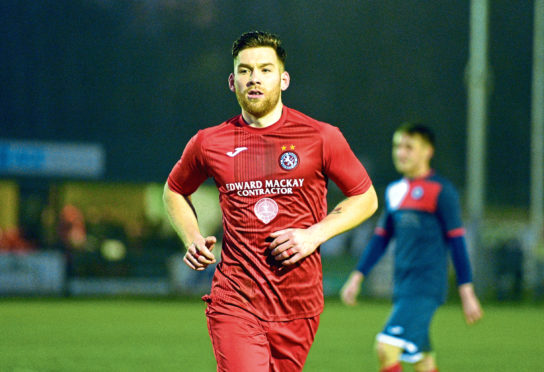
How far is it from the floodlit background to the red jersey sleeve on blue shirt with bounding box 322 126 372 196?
56.9 ft

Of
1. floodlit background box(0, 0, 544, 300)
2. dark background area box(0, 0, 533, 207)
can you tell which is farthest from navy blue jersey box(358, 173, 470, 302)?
dark background area box(0, 0, 533, 207)

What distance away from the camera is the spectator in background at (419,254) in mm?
6863

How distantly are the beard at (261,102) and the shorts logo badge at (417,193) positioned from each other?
2.63 meters

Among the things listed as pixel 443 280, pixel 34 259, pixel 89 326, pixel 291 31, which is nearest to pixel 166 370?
pixel 443 280

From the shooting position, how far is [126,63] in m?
28.3

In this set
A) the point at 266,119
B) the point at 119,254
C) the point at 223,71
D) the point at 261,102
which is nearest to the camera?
the point at 261,102

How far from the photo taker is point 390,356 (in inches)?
270

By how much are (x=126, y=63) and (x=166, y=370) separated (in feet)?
64.2

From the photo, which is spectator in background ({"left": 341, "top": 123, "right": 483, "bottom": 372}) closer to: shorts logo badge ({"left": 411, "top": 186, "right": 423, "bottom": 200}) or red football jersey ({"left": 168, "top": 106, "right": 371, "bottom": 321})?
shorts logo badge ({"left": 411, "top": 186, "right": 423, "bottom": 200})

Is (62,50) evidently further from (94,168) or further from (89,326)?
(89,326)

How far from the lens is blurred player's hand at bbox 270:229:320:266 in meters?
4.39

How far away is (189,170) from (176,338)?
27.9ft

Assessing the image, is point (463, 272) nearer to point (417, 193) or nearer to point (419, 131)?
point (417, 193)

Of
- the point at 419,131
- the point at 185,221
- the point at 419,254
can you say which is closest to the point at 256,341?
the point at 185,221
